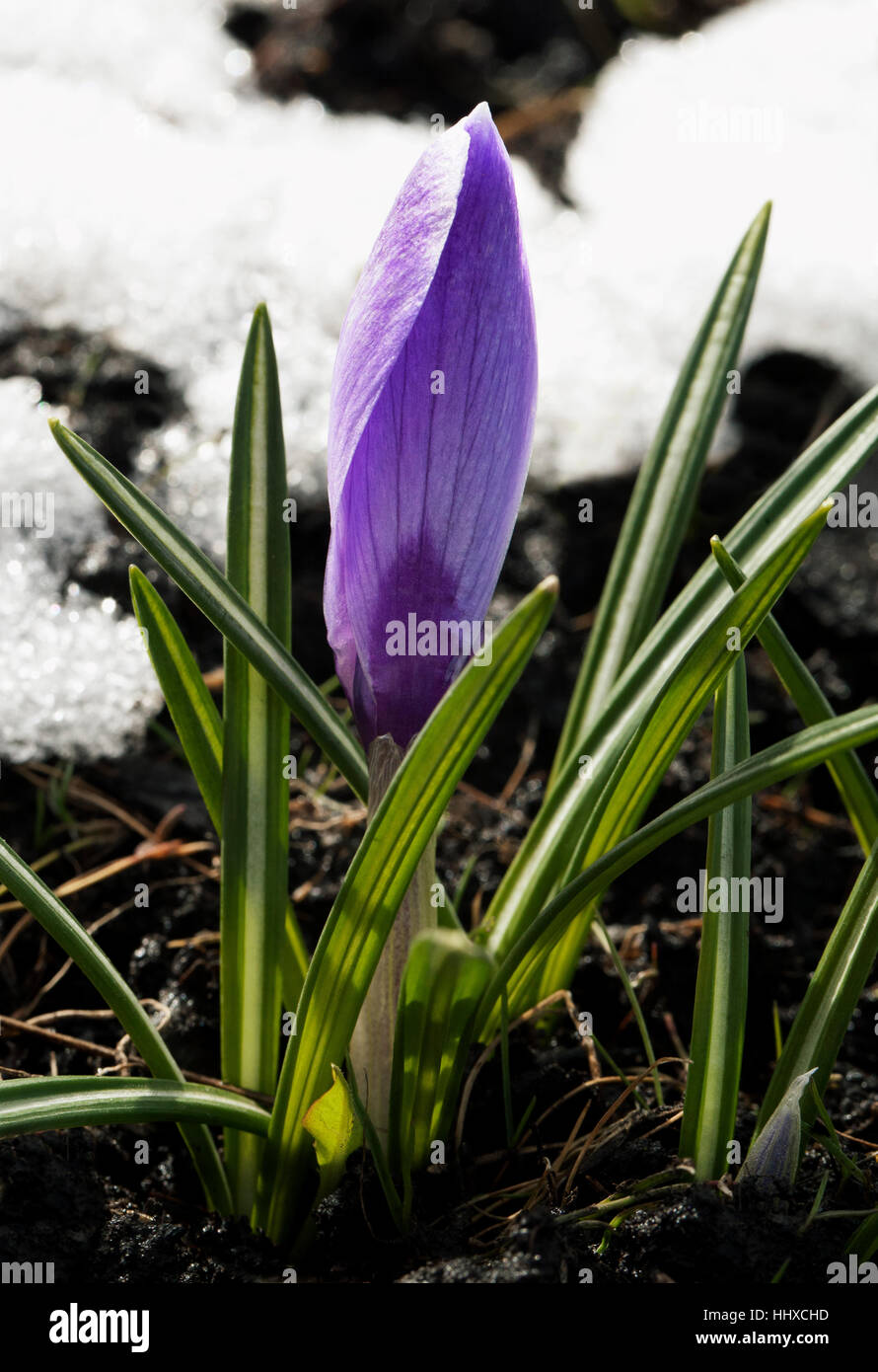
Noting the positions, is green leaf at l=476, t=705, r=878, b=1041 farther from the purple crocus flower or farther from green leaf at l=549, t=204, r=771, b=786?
green leaf at l=549, t=204, r=771, b=786

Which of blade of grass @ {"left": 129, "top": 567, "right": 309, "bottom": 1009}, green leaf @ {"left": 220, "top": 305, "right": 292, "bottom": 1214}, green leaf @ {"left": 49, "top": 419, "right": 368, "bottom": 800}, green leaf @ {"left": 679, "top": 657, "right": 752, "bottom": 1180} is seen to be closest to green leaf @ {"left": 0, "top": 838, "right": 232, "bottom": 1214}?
green leaf @ {"left": 220, "top": 305, "right": 292, "bottom": 1214}

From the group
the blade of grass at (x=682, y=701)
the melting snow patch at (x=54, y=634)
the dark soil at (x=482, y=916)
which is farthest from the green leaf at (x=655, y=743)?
A: the melting snow patch at (x=54, y=634)

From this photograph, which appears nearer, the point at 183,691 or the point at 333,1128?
the point at 333,1128

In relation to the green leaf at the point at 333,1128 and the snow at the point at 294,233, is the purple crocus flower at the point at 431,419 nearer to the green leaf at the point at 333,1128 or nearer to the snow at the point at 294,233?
the green leaf at the point at 333,1128

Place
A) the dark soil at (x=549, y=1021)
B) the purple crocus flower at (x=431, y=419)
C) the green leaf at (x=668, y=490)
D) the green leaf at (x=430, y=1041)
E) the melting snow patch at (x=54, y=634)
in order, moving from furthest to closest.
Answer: the melting snow patch at (x=54, y=634) < the green leaf at (x=668, y=490) < the dark soil at (x=549, y=1021) < the purple crocus flower at (x=431, y=419) < the green leaf at (x=430, y=1041)

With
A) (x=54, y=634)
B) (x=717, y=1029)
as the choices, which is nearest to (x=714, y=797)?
(x=717, y=1029)

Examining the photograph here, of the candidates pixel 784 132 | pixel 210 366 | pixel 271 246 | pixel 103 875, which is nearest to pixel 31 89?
pixel 271 246

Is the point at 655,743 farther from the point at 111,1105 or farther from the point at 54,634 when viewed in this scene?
the point at 54,634
